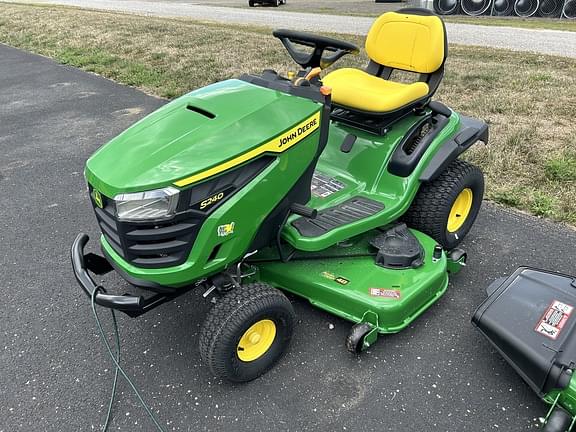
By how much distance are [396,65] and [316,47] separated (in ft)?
2.81

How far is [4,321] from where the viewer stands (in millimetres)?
2531

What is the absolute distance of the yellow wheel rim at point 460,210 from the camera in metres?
3.01

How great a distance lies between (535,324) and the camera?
6.61 ft

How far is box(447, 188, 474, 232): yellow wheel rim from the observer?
3.01 m

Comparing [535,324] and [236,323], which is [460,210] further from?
[236,323]

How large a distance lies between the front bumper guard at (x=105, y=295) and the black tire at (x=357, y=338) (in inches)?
28.5

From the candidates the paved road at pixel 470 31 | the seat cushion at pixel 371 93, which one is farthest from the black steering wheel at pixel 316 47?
the paved road at pixel 470 31

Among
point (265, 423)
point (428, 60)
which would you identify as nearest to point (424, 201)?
point (428, 60)

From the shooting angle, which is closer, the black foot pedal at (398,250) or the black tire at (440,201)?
the black foot pedal at (398,250)

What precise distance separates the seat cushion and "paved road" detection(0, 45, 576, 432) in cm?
103

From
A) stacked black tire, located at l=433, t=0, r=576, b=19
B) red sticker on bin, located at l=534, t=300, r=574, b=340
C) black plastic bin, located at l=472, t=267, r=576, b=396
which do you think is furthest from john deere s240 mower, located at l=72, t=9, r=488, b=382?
stacked black tire, located at l=433, t=0, r=576, b=19

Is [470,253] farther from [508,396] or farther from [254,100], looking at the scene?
[254,100]

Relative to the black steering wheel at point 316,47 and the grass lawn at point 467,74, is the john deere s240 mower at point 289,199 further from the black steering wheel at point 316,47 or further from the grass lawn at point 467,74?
the grass lawn at point 467,74

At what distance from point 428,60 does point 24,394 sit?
8.71 ft
